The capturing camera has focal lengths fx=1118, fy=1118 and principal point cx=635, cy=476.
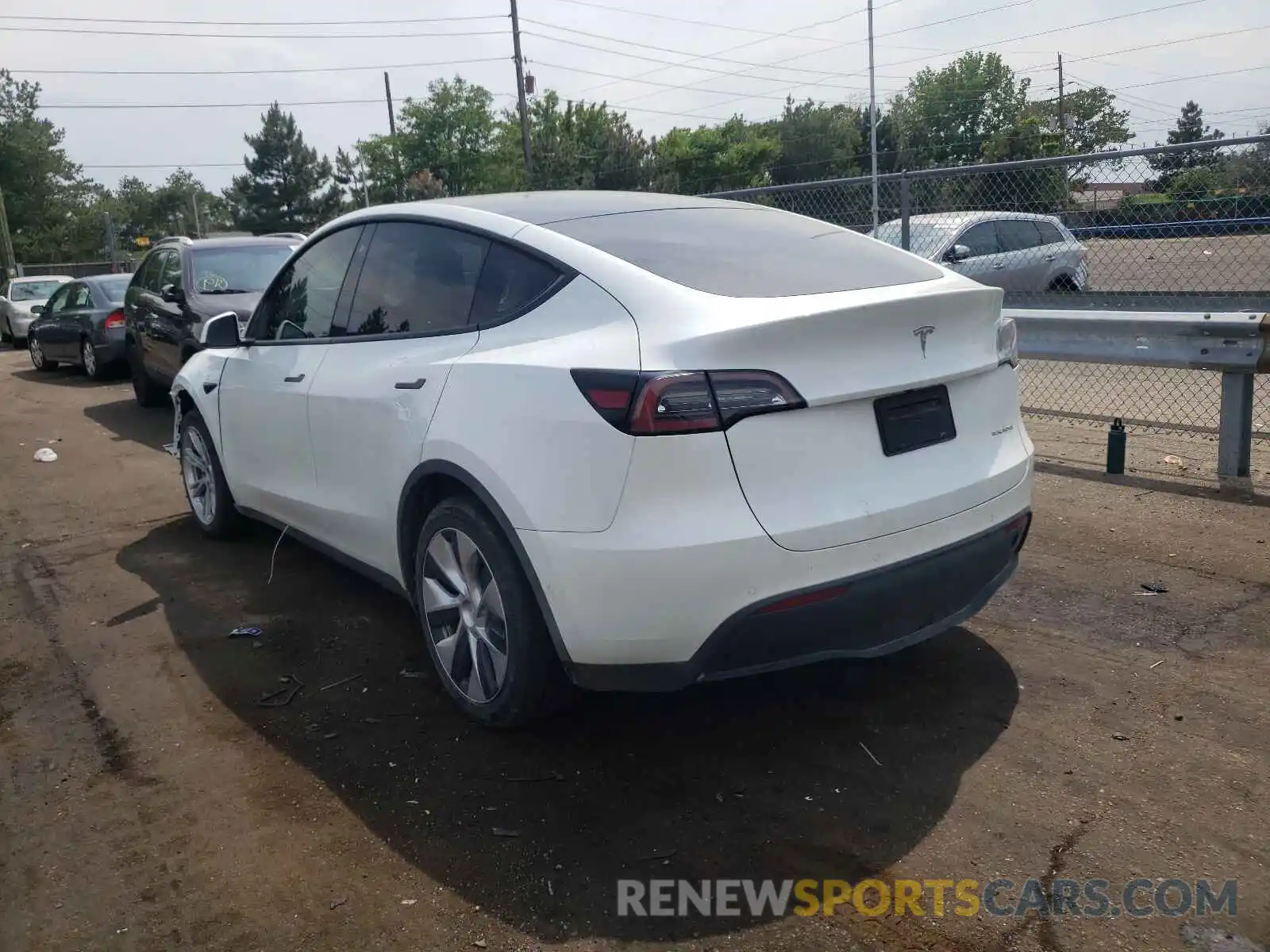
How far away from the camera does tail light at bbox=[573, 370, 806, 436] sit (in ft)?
9.71

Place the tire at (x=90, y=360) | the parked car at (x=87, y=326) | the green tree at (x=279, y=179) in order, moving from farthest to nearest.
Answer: the green tree at (x=279, y=179)
the tire at (x=90, y=360)
the parked car at (x=87, y=326)

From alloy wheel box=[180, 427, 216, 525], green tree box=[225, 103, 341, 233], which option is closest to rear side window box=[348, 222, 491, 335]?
alloy wheel box=[180, 427, 216, 525]

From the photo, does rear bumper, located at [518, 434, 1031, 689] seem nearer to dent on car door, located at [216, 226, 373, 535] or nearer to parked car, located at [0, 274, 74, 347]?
dent on car door, located at [216, 226, 373, 535]

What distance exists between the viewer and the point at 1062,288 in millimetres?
8805

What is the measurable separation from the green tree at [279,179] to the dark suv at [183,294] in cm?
8197

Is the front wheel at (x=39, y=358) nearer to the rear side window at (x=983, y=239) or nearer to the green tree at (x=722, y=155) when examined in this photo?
the rear side window at (x=983, y=239)

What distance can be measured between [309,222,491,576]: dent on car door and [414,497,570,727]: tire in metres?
0.31

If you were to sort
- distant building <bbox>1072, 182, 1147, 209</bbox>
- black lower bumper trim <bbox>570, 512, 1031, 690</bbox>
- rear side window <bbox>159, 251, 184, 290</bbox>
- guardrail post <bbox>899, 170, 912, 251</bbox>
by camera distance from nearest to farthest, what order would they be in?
black lower bumper trim <bbox>570, 512, 1031, 690</bbox> < distant building <bbox>1072, 182, 1147, 209</bbox> < guardrail post <bbox>899, 170, 912, 251</bbox> < rear side window <bbox>159, 251, 184, 290</bbox>


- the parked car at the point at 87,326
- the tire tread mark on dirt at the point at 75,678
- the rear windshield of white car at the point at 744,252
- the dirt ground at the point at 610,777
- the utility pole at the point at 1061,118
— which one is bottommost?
the dirt ground at the point at 610,777

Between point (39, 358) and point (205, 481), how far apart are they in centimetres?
1257

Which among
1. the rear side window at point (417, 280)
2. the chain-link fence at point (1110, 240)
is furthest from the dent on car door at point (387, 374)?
the chain-link fence at point (1110, 240)

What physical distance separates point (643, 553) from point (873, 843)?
982 millimetres

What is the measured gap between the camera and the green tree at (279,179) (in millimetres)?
89438

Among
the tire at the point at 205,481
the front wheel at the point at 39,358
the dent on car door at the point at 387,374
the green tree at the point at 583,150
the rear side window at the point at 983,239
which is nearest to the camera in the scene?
the dent on car door at the point at 387,374
